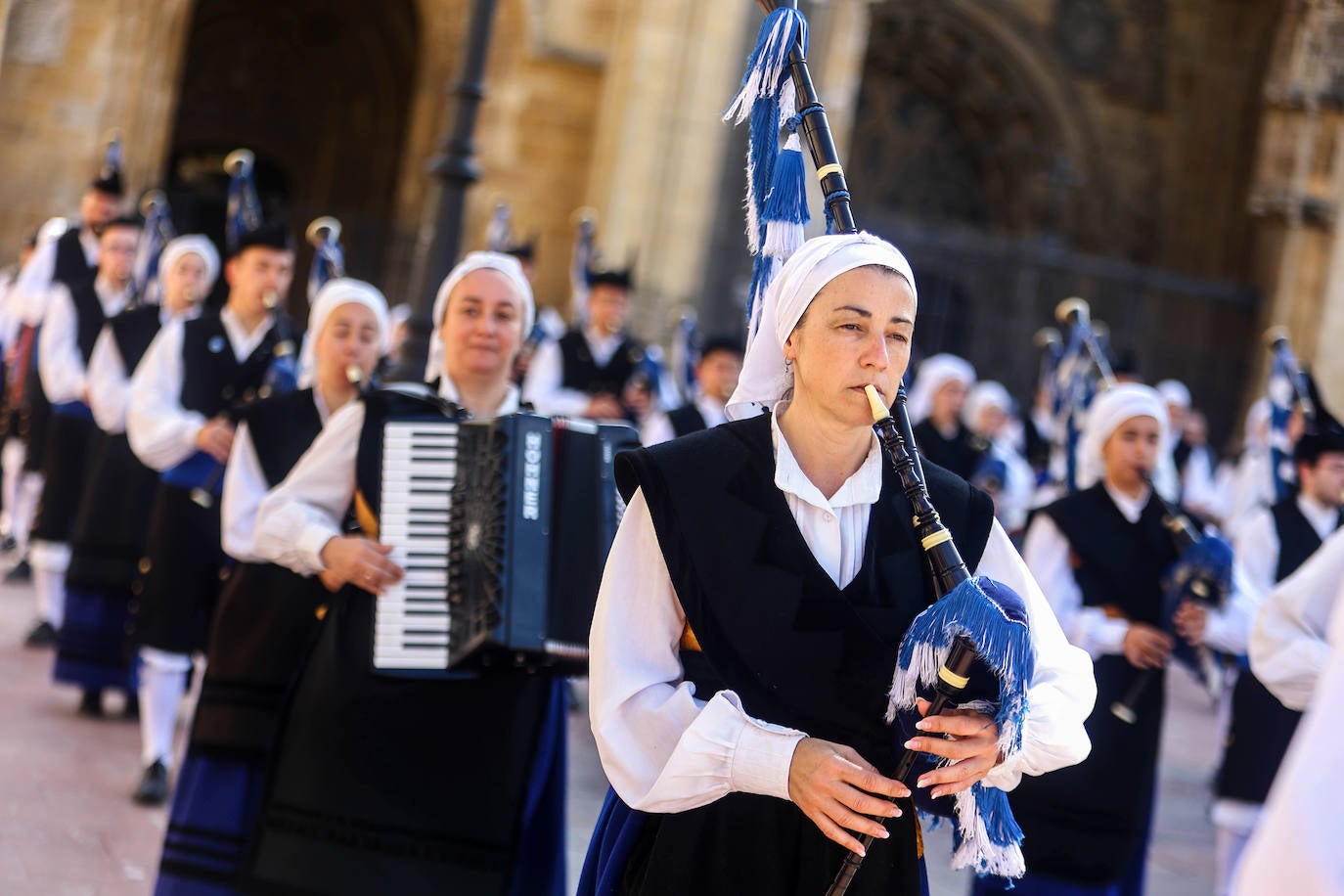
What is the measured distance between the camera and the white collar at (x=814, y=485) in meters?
2.68

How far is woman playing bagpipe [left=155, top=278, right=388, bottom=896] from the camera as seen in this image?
13.9ft

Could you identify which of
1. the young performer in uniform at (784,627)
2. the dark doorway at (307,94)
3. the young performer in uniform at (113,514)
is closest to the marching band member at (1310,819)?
the young performer in uniform at (784,627)

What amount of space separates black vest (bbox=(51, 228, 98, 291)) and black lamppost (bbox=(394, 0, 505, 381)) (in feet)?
11.0

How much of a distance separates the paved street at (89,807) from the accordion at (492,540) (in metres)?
1.89

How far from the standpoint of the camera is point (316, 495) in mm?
4094

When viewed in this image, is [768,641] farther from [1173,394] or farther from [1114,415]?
[1173,394]

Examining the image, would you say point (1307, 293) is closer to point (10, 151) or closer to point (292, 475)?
point (10, 151)

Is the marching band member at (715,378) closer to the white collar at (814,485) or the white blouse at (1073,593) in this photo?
the white blouse at (1073,593)

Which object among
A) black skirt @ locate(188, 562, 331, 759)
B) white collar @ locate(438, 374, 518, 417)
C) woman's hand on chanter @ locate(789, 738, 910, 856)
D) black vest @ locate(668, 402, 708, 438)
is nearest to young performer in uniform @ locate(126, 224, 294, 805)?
black skirt @ locate(188, 562, 331, 759)

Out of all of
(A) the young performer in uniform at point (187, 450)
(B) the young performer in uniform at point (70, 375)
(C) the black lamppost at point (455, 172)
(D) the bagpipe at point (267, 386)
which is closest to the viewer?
(A) the young performer in uniform at point (187, 450)

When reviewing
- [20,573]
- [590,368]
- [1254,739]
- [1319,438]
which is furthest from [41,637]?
[1319,438]

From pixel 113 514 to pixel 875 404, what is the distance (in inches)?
223

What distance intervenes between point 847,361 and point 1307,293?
17.0m

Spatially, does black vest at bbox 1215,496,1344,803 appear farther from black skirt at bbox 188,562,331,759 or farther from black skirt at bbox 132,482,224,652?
black skirt at bbox 132,482,224,652
